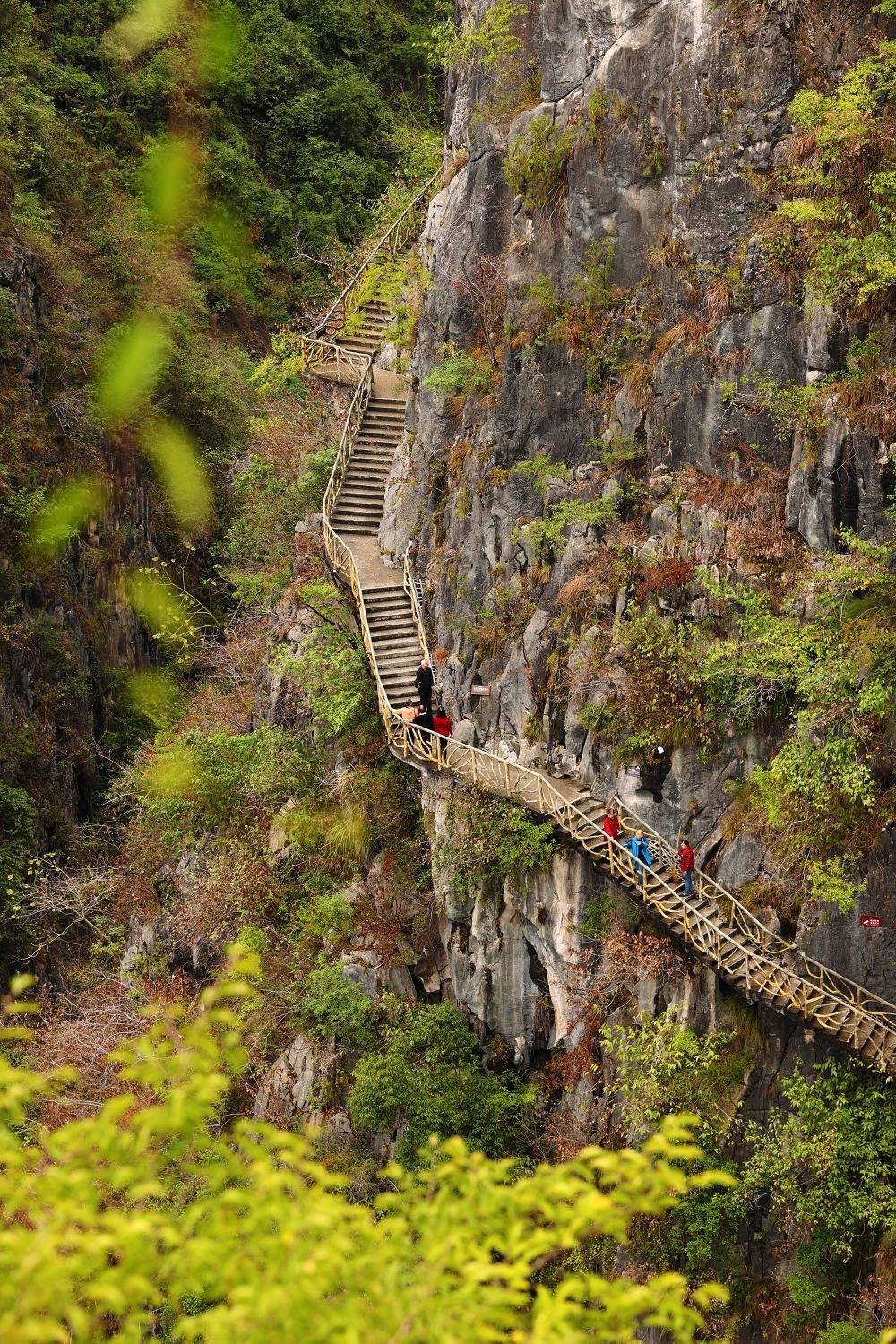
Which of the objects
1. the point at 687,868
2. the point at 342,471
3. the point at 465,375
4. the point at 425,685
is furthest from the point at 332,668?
the point at 687,868

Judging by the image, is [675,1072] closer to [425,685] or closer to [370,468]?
[425,685]

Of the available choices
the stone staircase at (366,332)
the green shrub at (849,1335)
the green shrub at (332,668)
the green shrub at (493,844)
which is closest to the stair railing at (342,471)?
the green shrub at (332,668)

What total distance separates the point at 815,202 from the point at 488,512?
6.85 metres

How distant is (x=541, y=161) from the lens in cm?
1842

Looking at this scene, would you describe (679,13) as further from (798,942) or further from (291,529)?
(291,529)

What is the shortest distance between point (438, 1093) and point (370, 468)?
13478 millimetres

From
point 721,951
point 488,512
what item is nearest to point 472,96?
point 488,512

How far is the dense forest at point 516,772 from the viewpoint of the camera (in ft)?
22.8

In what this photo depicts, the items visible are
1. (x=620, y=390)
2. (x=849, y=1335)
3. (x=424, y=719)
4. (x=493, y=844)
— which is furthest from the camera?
(x=424, y=719)

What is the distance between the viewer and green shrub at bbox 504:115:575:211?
18.2 m

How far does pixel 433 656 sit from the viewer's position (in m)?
21.1

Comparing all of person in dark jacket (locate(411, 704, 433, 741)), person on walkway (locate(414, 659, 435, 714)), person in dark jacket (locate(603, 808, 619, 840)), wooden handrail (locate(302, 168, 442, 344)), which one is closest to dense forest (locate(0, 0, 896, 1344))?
person in dark jacket (locate(603, 808, 619, 840))

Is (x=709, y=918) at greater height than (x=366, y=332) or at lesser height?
lesser

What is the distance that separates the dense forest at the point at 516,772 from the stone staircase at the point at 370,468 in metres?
0.09
